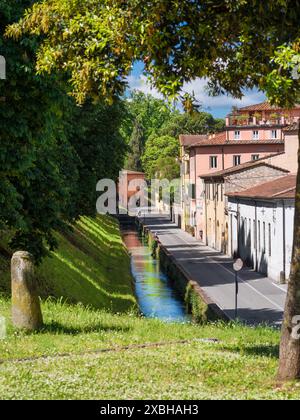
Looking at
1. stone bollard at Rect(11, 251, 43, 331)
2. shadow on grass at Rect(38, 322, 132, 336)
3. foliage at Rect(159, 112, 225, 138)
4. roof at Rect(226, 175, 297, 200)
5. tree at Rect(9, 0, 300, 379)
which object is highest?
foliage at Rect(159, 112, 225, 138)

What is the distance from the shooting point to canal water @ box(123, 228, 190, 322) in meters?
32.7

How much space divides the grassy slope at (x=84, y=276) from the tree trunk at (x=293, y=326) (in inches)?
511

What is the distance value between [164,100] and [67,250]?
1083 inches

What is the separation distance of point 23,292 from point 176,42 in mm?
5489

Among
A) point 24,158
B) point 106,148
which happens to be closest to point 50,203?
point 24,158

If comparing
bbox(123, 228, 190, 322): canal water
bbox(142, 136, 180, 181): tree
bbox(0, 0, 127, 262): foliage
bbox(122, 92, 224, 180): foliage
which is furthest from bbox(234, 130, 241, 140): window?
bbox(0, 0, 127, 262): foliage

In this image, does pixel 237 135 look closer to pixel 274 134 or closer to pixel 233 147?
pixel 233 147

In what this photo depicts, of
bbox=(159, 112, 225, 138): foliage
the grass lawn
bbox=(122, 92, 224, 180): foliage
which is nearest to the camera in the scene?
the grass lawn

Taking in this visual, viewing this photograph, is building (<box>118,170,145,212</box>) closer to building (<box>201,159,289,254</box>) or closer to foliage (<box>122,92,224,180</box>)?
foliage (<box>122,92,224,180</box>)

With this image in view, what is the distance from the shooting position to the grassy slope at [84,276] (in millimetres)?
26219

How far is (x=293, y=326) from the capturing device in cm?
930

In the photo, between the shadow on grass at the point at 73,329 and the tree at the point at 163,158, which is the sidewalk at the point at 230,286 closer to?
the shadow on grass at the point at 73,329

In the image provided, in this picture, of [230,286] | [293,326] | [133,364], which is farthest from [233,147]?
[293,326]
